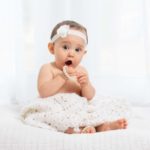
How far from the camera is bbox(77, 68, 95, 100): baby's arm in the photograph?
110 centimetres

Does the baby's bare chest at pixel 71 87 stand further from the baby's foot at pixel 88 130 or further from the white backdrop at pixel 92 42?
the white backdrop at pixel 92 42

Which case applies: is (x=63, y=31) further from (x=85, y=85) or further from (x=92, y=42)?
(x=92, y=42)

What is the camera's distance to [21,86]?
1685 millimetres

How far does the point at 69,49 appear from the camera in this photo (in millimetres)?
1164

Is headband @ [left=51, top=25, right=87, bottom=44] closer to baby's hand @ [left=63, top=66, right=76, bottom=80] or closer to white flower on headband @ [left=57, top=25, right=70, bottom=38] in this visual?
white flower on headband @ [left=57, top=25, right=70, bottom=38]

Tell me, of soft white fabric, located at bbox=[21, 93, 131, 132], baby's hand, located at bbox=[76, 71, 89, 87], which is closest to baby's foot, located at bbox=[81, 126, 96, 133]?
soft white fabric, located at bbox=[21, 93, 131, 132]

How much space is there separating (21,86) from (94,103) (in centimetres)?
59

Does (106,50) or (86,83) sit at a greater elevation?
(106,50)

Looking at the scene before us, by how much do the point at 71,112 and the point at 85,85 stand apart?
0.15 metres

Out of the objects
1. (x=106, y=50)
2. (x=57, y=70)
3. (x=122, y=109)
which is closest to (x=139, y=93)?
(x=106, y=50)

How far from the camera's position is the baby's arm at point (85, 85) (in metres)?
1.10

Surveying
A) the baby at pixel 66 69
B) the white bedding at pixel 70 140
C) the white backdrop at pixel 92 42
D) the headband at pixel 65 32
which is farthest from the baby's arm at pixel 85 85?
the white backdrop at pixel 92 42

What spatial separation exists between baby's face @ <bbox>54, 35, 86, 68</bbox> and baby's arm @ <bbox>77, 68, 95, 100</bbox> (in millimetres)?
55

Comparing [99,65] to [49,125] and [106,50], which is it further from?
[49,125]
